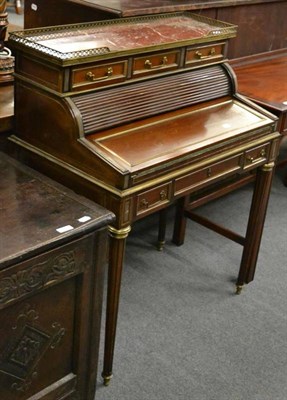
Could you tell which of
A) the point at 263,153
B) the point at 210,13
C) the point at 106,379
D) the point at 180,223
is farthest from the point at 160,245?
the point at 210,13

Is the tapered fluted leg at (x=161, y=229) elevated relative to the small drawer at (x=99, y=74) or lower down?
lower down

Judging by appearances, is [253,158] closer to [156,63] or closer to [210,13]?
[156,63]

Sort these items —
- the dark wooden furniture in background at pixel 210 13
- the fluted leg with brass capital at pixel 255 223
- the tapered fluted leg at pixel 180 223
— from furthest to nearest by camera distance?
1. the tapered fluted leg at pixel 180 223
2. the dark wooden furniture in background at pixel 210 13
3. the fluted leg with brass capital at pixel 255 223

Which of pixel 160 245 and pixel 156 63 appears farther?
pixel 160 245

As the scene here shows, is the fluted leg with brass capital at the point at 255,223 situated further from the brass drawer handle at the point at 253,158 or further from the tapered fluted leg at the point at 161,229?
the tapered fluted leg at the point at 161,229

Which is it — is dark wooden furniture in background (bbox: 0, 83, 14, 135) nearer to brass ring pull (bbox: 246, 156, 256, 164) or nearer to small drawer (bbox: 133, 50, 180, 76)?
small drawer (bbox: 133, 50, 180, 76)

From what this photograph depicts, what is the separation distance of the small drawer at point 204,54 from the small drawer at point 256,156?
39 cm

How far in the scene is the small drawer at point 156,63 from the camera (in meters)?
2.20

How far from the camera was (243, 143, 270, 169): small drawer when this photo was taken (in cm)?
246

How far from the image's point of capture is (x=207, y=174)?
7.54ft

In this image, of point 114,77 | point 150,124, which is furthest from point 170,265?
point 114,77

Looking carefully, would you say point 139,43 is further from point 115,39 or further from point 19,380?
point 19,380

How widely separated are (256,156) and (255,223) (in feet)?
1.17

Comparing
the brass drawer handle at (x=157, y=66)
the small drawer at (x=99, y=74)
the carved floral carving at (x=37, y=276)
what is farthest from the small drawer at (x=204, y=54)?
the carved floral carving at (x=37, y=276)
